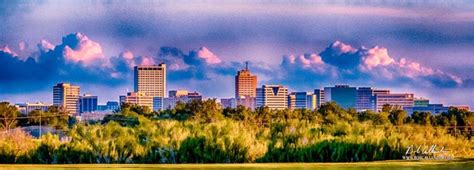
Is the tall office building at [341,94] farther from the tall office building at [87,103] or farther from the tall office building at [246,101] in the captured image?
the tall office building at [87,103]

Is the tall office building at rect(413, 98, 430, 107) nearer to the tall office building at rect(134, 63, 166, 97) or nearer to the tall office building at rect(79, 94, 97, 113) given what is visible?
the tall office building at rect(134, 63, 166, 97)

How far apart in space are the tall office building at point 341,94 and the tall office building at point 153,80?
1265cm

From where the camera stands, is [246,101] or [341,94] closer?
[341,94]

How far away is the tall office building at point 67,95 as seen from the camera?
77688mm

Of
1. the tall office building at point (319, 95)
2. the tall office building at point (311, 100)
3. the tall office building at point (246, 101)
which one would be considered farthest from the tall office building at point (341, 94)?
the tall office building at point (246, 101)

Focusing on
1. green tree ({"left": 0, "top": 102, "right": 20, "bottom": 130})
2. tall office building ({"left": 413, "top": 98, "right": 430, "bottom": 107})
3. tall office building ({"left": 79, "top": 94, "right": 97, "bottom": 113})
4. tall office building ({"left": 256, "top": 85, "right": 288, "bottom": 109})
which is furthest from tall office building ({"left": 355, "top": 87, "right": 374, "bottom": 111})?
green tree ({"left": 0, "top": 102, "right": 20, "bottom": 130})

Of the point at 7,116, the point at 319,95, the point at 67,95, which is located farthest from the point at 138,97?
the point at 7,116

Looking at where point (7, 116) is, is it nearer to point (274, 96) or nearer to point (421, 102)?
point (421, 102)

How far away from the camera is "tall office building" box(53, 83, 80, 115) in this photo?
7769 cm

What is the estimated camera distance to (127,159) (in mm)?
19500

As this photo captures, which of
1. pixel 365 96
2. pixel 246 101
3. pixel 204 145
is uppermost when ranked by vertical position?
pixel 365 96

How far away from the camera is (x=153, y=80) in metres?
78.3

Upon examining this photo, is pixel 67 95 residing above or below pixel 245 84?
below

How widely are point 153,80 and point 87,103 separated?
5.59m
